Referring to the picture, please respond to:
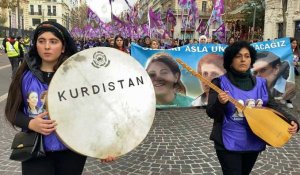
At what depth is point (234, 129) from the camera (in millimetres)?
2564

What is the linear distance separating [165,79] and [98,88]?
18.8 feet

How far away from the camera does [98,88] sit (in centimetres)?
199

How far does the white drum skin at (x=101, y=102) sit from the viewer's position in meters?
1.89

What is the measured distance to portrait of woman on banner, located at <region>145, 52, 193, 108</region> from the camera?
7.61 metres

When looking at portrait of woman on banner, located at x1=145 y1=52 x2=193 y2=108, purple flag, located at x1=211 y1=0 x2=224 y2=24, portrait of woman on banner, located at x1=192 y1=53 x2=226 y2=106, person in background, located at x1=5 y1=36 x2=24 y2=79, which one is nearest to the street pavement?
portrait of woman on banner, located at x1=145 y1=52 x2=193 y2=108

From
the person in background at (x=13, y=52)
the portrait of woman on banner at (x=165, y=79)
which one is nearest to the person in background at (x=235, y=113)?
the portrait of woman on banner at (x=165, y=79)

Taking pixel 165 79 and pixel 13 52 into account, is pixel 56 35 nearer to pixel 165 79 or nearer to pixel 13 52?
pixel 165 79

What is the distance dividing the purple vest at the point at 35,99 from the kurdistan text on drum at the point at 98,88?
279 mm

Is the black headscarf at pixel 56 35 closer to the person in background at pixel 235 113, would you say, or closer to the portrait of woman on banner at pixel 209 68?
the person in background at pixel 235 113

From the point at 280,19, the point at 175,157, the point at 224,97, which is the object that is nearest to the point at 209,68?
the point at 175,157

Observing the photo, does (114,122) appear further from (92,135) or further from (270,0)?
(270,0)

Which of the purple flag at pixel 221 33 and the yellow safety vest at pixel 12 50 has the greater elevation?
the purple flag at pixel 221 33

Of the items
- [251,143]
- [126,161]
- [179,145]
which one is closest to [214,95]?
[251,143]

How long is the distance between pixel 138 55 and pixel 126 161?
11.5 ft
